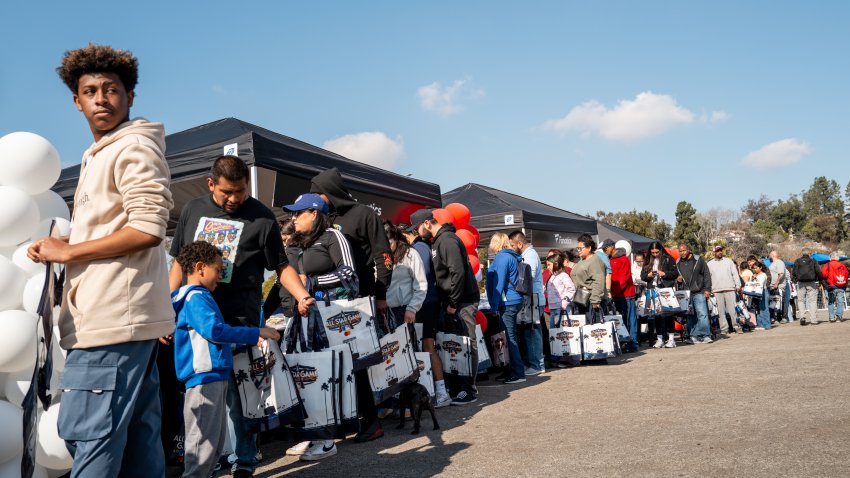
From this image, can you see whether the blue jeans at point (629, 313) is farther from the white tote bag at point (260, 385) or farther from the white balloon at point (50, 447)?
the white balloon at point (50, 447)

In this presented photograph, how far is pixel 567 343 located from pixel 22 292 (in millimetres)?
7525

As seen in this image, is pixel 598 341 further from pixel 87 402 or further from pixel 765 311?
pixel 87 402

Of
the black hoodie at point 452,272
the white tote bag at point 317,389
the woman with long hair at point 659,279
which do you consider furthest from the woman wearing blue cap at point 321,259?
the woman with long hair at point 659,279

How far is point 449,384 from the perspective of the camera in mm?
7156

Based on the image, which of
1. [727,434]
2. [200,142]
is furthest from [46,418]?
[727,434]

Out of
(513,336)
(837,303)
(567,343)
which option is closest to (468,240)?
(513,336)

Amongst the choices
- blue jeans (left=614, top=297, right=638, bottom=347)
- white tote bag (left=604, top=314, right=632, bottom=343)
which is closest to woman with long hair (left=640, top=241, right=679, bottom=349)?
blue jeans (left=614, top=297, right=638, bottom=347)

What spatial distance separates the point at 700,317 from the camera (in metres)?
12.5

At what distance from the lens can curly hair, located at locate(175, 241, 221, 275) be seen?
354cm

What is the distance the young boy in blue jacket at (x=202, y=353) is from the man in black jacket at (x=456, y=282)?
11.3 feet

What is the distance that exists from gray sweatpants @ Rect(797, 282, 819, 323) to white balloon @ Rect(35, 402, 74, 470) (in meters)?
16.3

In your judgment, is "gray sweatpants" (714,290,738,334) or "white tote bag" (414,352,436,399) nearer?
"white tote bag" (414,352,436,399)

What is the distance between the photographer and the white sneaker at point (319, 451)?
4.64m

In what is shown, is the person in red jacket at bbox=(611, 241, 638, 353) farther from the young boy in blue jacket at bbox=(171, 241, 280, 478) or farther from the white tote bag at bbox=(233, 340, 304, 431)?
the young boy in blue jacket at bbox=(171, 241, 280, 478)
